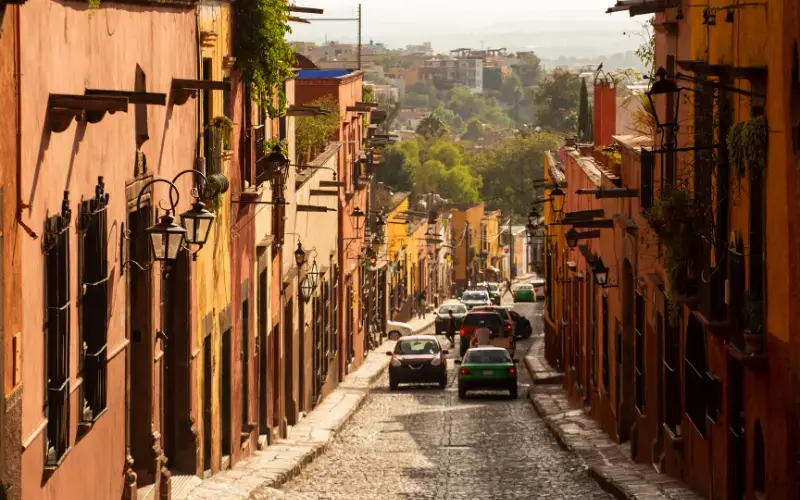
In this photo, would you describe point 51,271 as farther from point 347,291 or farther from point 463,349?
point 463,349

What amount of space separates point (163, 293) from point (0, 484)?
7.16 m

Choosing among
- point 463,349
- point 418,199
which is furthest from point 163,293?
point 418,199

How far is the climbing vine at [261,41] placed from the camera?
20938 mm

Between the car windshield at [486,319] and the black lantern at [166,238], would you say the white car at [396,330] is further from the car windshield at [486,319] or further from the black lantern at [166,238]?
the black lantern at [166,238]

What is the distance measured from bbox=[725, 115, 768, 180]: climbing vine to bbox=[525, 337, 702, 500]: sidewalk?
4816 mm

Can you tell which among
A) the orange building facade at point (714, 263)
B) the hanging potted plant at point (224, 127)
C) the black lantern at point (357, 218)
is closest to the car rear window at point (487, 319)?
the black lantern at point (357, 218)

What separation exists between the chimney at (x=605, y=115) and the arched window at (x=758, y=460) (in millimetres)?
18933


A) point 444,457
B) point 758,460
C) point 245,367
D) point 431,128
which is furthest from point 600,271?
point 431,128

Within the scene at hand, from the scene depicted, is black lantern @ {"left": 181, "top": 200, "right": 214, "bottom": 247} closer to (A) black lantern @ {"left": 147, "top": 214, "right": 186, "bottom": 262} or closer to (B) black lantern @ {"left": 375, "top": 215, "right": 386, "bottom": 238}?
(A) black lantern @ {"left": 147, "top": 214, "right": 186, "bottom": 262}

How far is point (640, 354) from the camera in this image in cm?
2275

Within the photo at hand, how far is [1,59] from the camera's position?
9.30m

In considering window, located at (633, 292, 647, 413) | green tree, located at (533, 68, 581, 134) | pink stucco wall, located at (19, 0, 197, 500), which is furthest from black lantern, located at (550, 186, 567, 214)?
green tree, located at (533, 68, 581, 134)

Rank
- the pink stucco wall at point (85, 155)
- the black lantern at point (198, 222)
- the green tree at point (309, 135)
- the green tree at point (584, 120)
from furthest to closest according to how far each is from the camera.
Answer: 1. the green tree at point (584, 120)
2. the green tree at point (309, 135)
3. the black lantern at point (198, 222)
4. the pink stucco wall at point (85, 155)

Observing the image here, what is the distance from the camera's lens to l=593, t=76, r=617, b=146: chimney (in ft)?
107
